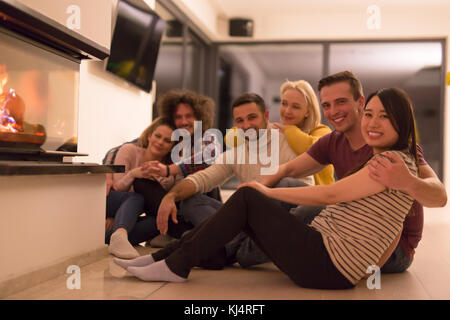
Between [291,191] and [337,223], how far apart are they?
19 cm

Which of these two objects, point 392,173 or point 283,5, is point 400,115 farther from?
point 283,5

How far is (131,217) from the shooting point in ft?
8.07

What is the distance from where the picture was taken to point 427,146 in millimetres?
6707

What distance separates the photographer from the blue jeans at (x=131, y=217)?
2.44 m

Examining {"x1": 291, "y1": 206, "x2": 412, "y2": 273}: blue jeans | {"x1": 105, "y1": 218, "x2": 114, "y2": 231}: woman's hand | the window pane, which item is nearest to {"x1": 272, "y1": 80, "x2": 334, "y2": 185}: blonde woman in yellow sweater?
{"x1": 291, "y1": 206, "x2": 412, "y2": 273}: blue jeans

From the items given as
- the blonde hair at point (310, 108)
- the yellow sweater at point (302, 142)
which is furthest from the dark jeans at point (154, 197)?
the blonde hair at point (310, 108)

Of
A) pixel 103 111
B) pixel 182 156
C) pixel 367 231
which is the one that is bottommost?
pixel 367 231

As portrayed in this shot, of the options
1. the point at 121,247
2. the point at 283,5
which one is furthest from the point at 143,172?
the point at 283,5

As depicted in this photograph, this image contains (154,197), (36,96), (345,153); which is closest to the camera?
(36,96)

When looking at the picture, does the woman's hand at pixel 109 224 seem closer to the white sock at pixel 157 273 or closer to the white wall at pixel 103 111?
the white wall at pixel 103 111

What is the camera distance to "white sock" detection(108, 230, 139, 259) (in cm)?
217

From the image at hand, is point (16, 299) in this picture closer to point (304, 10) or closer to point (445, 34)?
point (304, 10)
